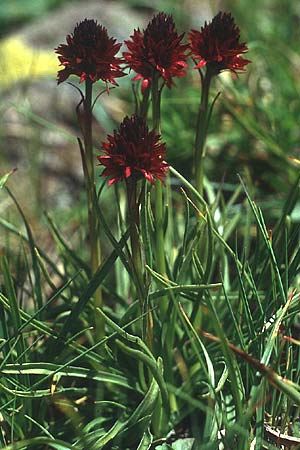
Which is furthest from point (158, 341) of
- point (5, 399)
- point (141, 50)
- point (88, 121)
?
point (141, 50)

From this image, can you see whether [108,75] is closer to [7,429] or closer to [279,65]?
[7,429]

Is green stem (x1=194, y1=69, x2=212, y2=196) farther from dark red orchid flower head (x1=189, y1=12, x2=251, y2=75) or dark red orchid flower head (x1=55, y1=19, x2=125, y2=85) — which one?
dark red orchid flower head (x1=55, y1=19, x2=125, y2=85)

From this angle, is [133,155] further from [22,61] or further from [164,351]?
[22,61]

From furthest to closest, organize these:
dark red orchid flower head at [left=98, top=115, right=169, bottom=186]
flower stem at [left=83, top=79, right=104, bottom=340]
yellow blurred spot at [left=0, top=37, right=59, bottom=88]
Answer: yellow blurred spot at [left=0, top=37, right=59, bottom=88] → flower stem at [left=83, top=79, right=104, bottom=340] → dark red orchid flower head at [left=98, top=115, right=169, bottom=186]

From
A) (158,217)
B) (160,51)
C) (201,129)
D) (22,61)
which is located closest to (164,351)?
(158,217)

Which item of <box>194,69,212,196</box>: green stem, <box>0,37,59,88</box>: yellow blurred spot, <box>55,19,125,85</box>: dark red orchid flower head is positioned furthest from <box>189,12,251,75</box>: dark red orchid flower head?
<box>0,37,59,88</box>: yellow blurred spot

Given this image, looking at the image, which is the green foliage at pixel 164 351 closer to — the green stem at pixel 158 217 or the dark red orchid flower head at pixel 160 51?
the green stem at pixel 158 217

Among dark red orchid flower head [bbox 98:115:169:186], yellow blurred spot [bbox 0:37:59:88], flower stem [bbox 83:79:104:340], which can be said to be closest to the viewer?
dark red orchid flower head [bbox 98:115:169:186]
